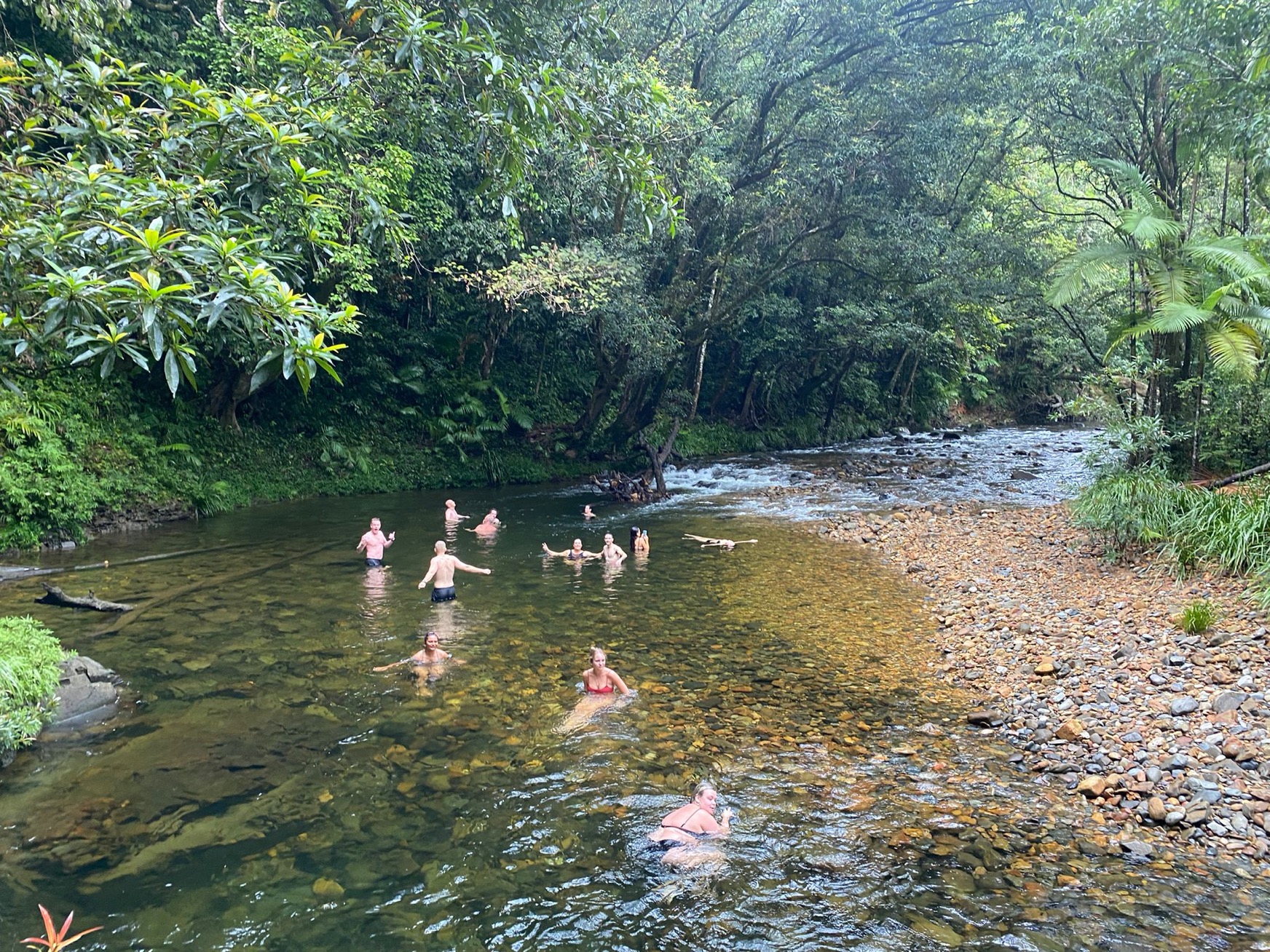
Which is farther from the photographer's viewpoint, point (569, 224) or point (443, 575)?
point (569, 224)

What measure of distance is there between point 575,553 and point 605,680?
690cm

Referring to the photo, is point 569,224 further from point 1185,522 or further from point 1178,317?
point 1185,522

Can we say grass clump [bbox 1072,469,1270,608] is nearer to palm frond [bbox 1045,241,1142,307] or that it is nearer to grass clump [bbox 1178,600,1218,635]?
grass clump [bbox 1178,600,1218,635]

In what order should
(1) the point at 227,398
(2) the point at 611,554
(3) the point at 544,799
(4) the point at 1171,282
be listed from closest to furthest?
1. (3) the point at 544,799
2. (4) the point at 1171,282
3. (2) the point at 611,554
4. (1) the point at 227,398

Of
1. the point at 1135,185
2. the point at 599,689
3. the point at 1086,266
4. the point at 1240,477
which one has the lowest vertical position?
the point at 599,689

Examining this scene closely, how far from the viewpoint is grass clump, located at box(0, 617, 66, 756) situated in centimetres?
698

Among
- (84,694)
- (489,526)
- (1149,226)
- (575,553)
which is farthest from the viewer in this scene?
(489,526)

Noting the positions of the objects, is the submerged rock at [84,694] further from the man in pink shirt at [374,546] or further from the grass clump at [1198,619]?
the grass clump at [1198,619]

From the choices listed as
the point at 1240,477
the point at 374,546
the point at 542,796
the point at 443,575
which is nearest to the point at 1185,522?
the point at 1240,477

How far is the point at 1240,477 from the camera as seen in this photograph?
456 inches

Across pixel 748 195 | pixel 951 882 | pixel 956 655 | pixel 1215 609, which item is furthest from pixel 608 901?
pixel 748 195

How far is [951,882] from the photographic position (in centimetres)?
A: 557

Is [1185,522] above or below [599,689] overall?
above

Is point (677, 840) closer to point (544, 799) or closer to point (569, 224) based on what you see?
point (544, 799)
